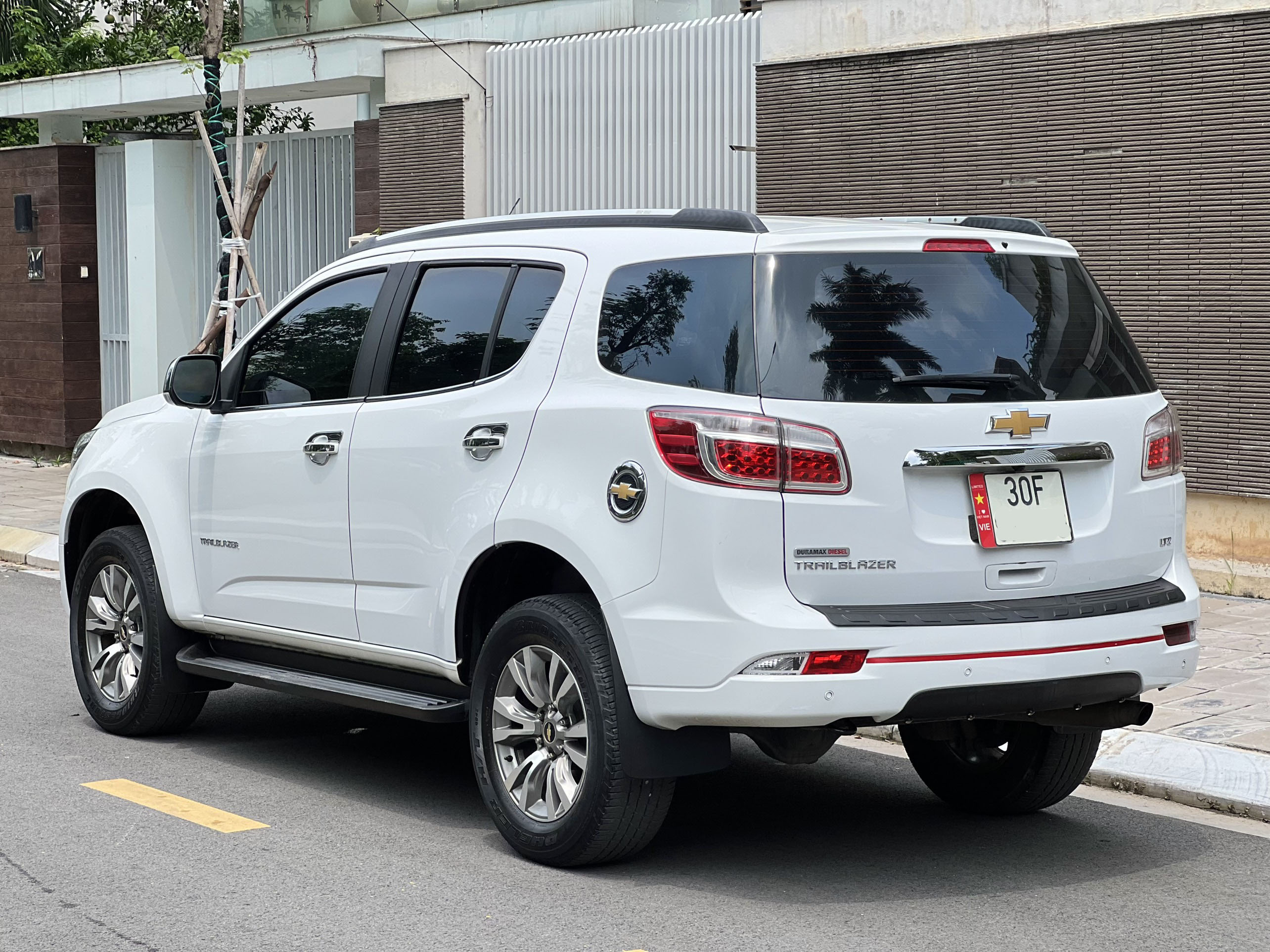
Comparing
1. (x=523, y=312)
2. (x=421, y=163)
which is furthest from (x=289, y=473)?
(x=421, y=163)

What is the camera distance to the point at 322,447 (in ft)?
20.5

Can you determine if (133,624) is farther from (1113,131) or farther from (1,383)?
Answer: (1,383)

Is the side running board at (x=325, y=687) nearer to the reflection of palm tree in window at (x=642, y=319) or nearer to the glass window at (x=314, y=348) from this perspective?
the glass window at (x=314, y=348)

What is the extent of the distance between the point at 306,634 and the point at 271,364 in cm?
109

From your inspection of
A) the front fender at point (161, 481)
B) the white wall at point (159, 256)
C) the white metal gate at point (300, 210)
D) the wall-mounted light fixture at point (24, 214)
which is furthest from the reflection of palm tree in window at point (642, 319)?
the wall-mounted light fixture at point (24, 214)

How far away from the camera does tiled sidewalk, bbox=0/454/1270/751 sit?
7133mm

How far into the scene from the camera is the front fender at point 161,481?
273 inches

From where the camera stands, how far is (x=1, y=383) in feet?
64.1

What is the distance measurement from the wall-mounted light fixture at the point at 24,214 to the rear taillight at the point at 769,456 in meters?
15.7

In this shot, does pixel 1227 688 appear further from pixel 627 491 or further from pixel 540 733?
pixel 627 491

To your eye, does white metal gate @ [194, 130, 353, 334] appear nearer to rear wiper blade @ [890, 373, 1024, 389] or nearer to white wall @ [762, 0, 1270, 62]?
white wall @ [762, 0, 1270, 62]

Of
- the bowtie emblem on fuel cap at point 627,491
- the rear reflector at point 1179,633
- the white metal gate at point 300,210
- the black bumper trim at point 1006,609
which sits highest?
the white metal gate at point 300,210

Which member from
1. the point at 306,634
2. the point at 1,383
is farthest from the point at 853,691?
the point at 1,383

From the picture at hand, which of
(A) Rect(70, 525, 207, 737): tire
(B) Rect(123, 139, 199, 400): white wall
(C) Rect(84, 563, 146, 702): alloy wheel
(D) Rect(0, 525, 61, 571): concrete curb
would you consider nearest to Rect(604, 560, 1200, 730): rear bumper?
(A) Rect(70, 525, 207, 737): tire
